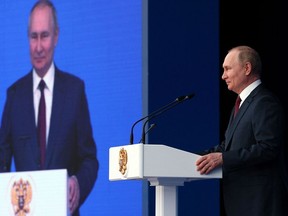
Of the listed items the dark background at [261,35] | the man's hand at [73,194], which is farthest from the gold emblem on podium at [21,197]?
the dark background at [261,35]

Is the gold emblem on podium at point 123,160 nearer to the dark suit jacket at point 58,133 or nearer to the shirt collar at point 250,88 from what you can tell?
the shirt collar at point 250,88

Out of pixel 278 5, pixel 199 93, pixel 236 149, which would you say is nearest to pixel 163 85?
pixel 199 93

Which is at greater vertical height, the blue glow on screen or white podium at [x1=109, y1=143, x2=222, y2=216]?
the blue glow on screen

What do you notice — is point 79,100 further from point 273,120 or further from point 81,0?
point 273,120

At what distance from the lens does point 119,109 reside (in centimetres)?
627

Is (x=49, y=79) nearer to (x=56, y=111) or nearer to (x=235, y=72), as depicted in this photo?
(x=56, y=111)

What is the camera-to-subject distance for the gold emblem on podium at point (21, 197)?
681 centimetres

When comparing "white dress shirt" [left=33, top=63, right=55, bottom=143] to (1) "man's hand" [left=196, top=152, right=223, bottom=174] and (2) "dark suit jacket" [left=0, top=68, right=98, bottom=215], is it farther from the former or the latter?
(1) "man's hand" [left=196, top=152, right=223, bottom=174]

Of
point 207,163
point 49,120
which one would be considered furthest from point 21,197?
point 207,163

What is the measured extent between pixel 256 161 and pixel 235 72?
0.49m

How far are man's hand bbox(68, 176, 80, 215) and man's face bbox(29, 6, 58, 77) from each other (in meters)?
0.94

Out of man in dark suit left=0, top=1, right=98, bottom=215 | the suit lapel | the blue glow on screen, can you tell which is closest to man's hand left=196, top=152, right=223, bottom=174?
the blue glow on screen

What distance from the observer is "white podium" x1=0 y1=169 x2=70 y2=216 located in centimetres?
656

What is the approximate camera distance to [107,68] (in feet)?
21.0
